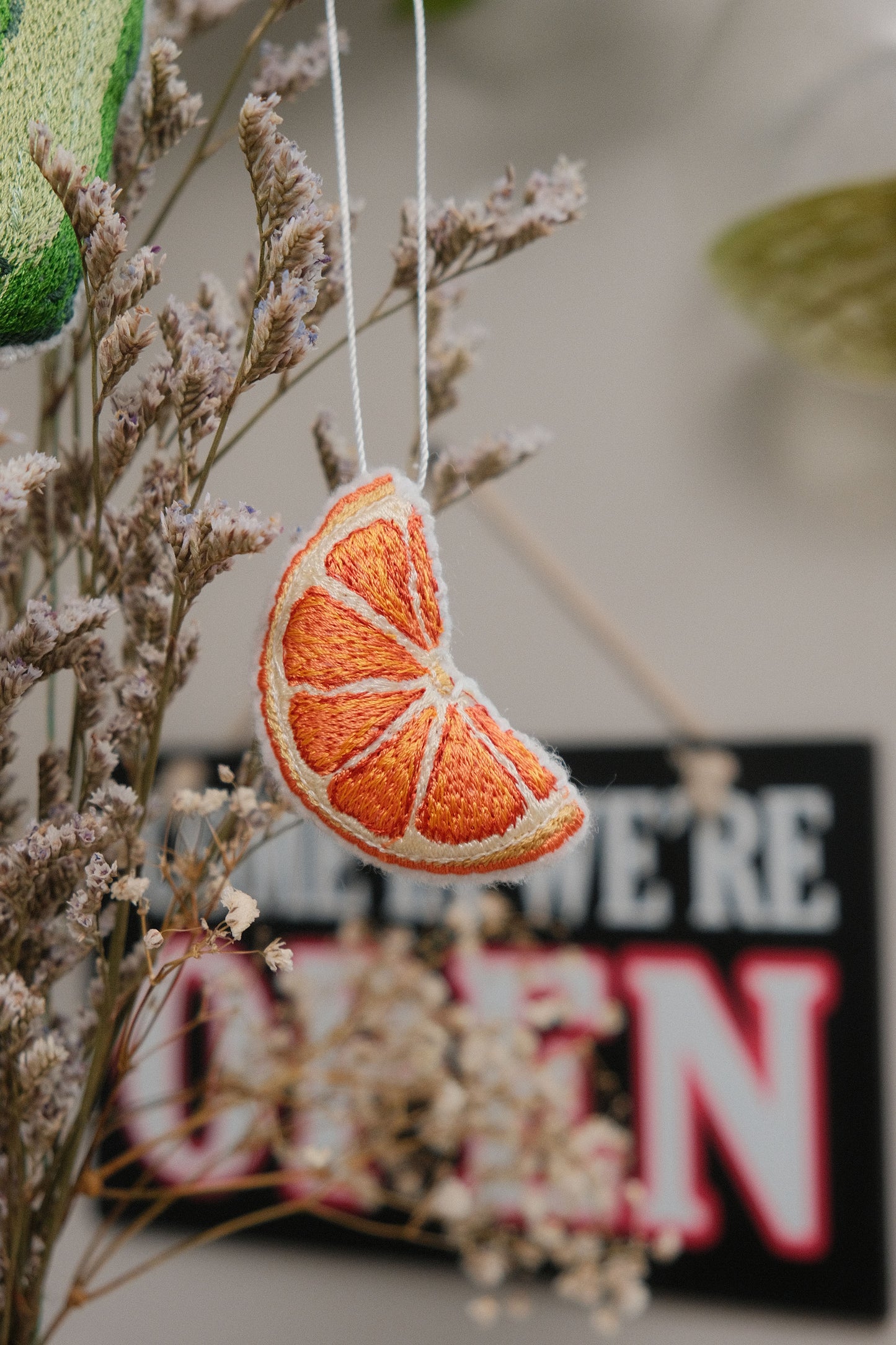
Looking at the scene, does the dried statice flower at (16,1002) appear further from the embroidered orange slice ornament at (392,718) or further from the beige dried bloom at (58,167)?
the beige dried bloom at (58,167)

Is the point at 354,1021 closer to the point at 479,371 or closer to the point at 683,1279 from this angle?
the point at 683,1279

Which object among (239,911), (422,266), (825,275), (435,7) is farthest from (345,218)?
(435,7)

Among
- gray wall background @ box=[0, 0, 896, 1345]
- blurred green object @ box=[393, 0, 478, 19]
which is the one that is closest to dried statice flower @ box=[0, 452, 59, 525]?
gray wall background @ box=[0, 0, 896, 1345]

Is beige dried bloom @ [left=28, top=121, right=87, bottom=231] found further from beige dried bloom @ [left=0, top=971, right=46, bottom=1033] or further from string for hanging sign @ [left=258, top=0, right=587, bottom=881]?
beige dried bloom @ [left=0, top=971, right=46, bottom=1033]

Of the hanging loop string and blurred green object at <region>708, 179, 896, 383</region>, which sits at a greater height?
blurred green object at <region>708, 179, 896, 383</region>

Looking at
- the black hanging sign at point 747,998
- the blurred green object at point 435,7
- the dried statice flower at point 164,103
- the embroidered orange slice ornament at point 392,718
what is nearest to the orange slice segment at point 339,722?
the embroidered orange slice ornament at point 392,718

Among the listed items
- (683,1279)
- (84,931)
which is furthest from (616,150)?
(683,1279)

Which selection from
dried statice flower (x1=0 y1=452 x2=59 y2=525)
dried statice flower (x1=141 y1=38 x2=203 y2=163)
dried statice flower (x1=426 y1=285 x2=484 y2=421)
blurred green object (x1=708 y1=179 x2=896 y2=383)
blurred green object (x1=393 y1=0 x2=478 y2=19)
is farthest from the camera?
blurred green object (x1=393 y1=0 x2=478 y2=19)
